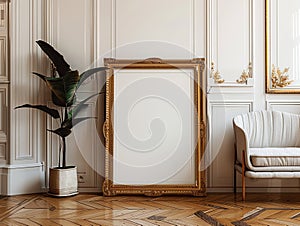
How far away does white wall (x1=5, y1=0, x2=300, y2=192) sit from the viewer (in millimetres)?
3678

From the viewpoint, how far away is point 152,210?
2969 mm

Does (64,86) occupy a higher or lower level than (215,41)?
lower

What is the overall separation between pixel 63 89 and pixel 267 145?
1778 mm

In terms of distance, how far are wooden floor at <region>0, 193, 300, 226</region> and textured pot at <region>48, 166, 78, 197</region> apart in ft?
0.22

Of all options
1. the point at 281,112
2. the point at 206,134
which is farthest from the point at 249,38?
the point at 206,134

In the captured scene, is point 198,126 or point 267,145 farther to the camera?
point 267,145

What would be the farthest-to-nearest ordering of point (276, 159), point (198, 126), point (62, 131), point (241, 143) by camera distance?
point (198, 126) < point (62, 131) < point (241, 143) < point (276, 159)

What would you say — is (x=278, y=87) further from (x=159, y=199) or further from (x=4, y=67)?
(x=4, y=67)

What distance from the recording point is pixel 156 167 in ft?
11.5

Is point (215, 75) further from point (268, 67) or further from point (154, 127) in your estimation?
point (154, 127)

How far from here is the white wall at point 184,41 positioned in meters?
3.68

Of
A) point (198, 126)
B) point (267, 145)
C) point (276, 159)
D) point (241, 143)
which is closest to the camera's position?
point (276, 159)

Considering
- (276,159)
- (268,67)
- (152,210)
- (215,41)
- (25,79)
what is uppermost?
(215,41)

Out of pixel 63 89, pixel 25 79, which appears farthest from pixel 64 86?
pixel 25 79
